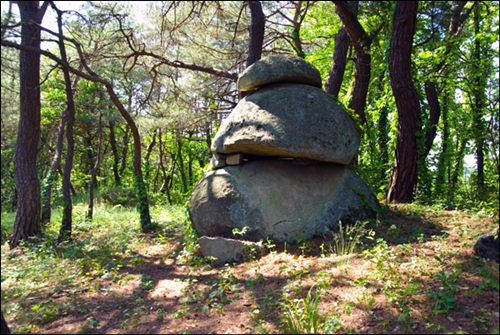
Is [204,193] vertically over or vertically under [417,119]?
under

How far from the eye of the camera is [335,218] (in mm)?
6035

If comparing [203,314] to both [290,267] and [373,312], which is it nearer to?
[290,267]

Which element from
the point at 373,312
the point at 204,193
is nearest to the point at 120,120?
the point at 204,193

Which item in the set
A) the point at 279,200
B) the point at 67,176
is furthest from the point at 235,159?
the point at 67,176

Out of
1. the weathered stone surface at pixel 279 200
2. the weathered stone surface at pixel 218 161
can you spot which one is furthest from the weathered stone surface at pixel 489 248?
the weathered stone surface at pixel 218 161

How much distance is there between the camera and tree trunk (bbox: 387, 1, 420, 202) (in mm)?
6586

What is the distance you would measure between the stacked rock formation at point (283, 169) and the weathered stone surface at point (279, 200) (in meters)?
0.02

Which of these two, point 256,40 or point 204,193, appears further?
point 256,40

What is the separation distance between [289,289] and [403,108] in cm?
465

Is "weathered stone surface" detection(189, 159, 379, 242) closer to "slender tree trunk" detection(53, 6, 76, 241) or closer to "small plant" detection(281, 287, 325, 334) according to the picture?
"small plant" detection(281, 287, 325, 334)

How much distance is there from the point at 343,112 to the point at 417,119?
5.42ft

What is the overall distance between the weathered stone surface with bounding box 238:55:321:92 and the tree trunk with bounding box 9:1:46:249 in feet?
14.8

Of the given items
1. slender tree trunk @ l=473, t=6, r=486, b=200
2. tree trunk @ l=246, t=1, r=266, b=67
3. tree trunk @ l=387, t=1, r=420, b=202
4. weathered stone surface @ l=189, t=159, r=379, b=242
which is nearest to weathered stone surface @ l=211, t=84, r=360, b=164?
weathered stone surface @ l=189, t=159, r=379, b=242

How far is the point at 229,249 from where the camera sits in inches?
217
